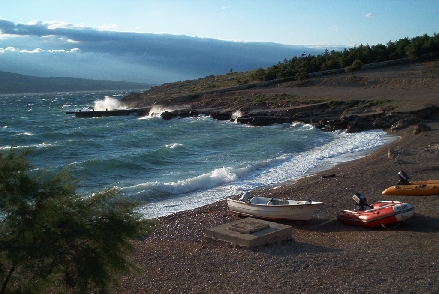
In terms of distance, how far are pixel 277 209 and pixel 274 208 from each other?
84mm

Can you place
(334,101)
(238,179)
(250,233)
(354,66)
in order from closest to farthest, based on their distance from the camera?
(250,233) → (238,179) → (334,101) → (354,66)

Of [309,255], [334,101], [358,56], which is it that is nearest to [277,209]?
[309,255]

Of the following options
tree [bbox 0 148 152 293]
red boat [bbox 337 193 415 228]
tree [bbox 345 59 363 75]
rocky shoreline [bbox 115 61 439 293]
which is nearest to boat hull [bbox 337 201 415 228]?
red boat [bbox 337 193 415 228]

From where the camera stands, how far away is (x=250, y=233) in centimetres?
1052

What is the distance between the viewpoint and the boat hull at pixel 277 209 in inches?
490

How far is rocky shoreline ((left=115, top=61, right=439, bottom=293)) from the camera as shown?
8.05 metres

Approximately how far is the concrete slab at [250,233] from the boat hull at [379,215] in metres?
2.12

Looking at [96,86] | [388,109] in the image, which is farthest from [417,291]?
[96,86]

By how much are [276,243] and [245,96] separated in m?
35.6

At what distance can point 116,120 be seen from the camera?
45969 millimetres

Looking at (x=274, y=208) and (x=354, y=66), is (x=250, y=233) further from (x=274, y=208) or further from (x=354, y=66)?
(x=354, y=66)

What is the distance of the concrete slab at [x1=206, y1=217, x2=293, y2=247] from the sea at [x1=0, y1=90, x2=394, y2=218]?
2.14 meters

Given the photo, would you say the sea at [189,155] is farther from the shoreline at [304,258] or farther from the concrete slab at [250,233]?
the concrete slab at [250,233]

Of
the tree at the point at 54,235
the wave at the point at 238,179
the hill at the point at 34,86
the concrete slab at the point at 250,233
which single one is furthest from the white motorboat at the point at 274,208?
the hill at the point at 34,86
